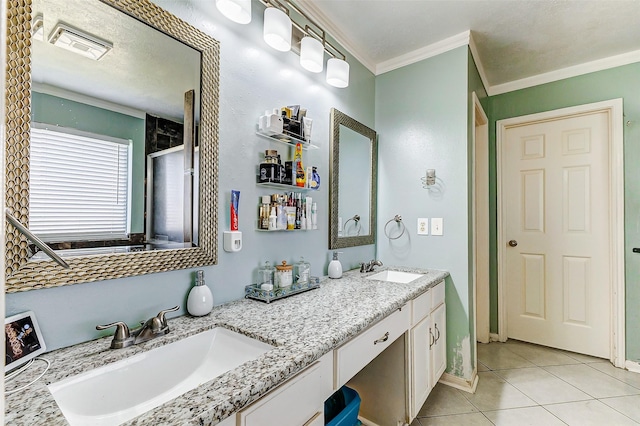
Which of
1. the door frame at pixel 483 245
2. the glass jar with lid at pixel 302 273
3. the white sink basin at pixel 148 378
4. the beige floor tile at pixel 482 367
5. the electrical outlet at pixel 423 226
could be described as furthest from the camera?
the door frame at pixel 483 245

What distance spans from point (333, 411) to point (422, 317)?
71 centimetres

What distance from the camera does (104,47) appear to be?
968 millimetres

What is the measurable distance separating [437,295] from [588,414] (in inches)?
43.3

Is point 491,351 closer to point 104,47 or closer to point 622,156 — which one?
point 622,156

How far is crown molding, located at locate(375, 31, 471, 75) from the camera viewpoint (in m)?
2.09

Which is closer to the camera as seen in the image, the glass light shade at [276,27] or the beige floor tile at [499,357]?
the glass light shade at [276,27]

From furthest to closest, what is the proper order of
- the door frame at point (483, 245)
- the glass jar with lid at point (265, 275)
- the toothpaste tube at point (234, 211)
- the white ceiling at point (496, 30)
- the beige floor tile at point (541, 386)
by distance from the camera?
the door frame at point (483, 245), the beige floor tile at point (541, 386), the white ceiling at point (496, 30), the glass jar with lid at point (265, 275), the toothpaste tube at point (234, 211)

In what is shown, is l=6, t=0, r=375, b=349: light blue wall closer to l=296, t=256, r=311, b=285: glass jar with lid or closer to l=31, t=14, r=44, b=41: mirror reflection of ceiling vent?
l=296, t=256, r=311, b=285: glass jar with lid

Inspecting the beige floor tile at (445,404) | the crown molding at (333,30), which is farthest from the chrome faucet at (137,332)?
A: the crown molding at (333,30)

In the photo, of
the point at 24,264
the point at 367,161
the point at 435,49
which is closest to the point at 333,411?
the point at 24,264

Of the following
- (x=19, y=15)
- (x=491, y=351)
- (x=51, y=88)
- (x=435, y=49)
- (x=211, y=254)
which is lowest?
(x=491, y=351)

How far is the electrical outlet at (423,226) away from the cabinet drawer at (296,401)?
1.51 meters

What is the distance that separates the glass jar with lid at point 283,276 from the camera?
4.82ft

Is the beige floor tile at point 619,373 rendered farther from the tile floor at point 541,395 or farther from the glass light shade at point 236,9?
the glass light shade at point 236,9
